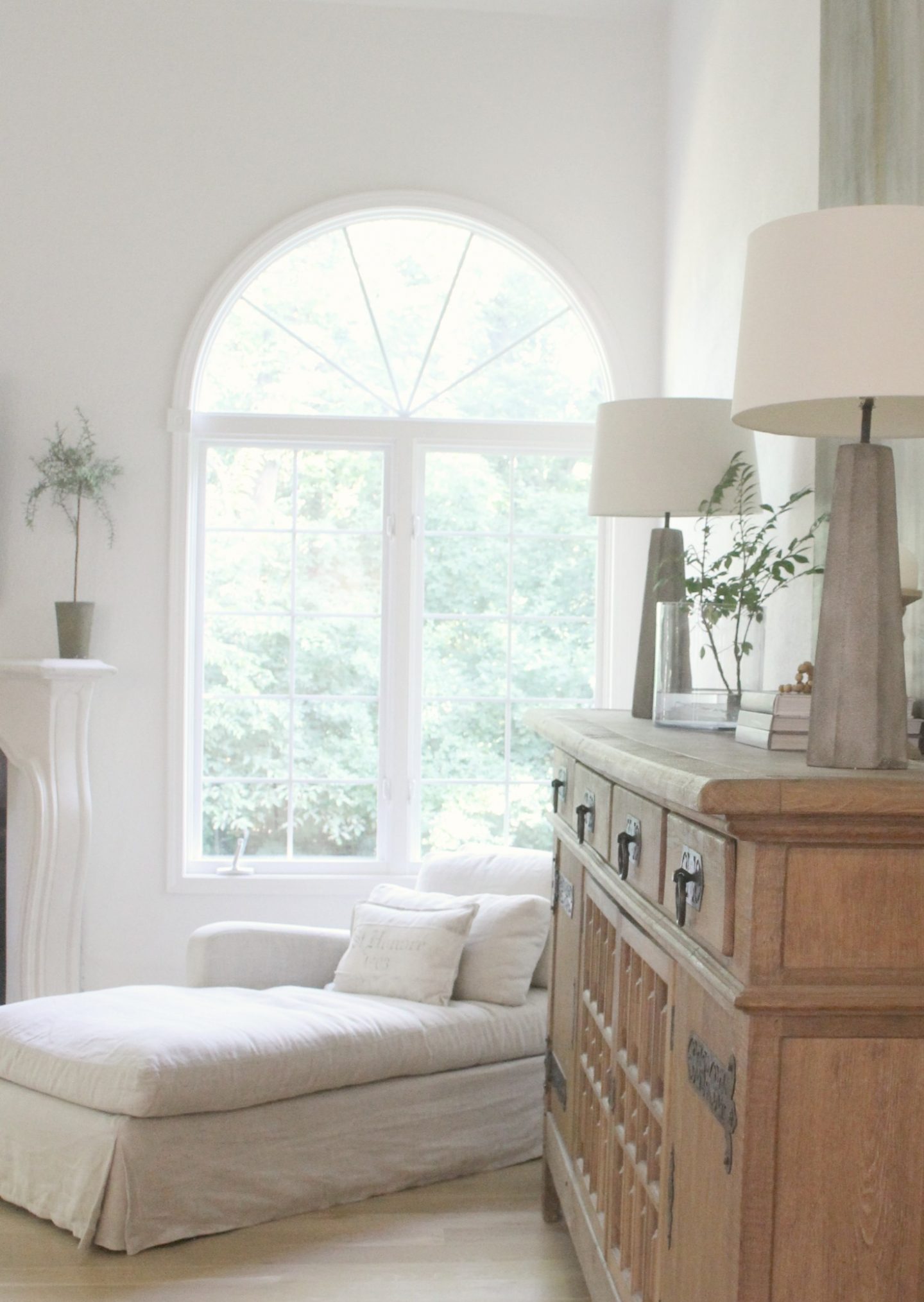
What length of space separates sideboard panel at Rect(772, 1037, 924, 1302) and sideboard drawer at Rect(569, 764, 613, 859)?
34.8 inches

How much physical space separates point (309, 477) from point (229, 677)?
30.9 inches

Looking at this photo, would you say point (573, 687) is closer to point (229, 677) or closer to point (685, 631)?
point (229, 677)

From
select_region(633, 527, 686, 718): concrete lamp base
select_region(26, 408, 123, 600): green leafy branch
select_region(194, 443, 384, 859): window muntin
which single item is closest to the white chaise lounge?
select_region(633, 527, 686, 718): concrete lamp base

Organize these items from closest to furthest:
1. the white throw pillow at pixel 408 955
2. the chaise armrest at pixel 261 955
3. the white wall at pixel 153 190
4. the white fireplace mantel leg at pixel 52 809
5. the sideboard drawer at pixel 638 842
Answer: the sideboard drawer at pixel 638 842
the white throw pillow at pixel 408 955
the chaise armrest at pixel 261 955
the white fireplace mantel leg at pixel 52 809
the white wall at pixel 153 190

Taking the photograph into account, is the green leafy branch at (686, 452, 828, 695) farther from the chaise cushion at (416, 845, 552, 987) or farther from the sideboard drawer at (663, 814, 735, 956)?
the chaise cushion at (416, 845, 552, 987)

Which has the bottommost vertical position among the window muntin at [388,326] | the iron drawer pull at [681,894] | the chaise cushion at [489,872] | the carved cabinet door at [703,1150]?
the chaise cushion at [489,872]

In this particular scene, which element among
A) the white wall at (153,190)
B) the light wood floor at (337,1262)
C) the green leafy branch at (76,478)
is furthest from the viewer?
the white wall at (153,190)

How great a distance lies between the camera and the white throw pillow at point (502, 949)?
3566 mm

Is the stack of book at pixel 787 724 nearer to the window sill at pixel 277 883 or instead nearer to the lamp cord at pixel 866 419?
the lamp cord at pixel 866 419

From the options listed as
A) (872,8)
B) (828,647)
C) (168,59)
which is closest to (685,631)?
(828,647)

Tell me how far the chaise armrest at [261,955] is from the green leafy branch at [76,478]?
136cm

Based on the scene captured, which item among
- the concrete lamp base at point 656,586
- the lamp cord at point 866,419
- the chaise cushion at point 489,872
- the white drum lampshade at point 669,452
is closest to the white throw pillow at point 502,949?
the chaise cushion at point 489,872

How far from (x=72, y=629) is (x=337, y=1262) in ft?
7.62

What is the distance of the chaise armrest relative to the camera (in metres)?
3.74
